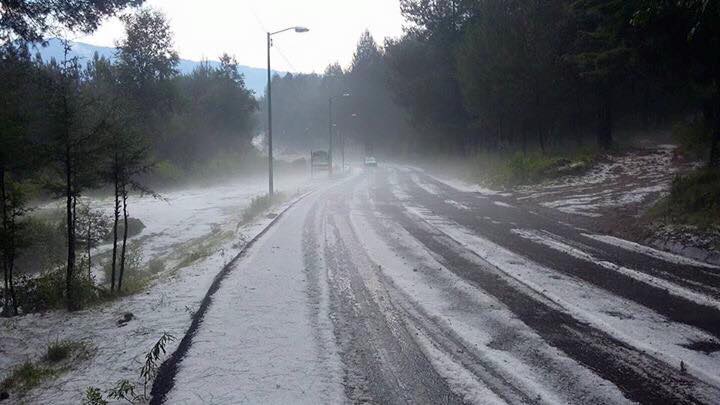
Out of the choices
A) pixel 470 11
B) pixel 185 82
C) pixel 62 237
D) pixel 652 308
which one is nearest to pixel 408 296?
pixel 652 308

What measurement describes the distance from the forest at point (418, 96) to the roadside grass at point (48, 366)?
9.29ft

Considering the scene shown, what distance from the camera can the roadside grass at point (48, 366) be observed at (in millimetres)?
4746

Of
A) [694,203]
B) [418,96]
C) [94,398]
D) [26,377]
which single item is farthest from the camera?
[418,96]

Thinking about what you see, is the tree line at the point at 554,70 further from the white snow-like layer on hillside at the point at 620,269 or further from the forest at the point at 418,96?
the white snow-like layer on hillside at the point at 620,269

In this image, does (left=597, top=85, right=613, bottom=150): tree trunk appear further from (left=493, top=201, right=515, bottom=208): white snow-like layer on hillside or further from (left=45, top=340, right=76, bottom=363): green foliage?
(left=45, top=340, right=76, bottom=363): green foliage

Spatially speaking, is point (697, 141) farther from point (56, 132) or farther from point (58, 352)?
point (58, 352)

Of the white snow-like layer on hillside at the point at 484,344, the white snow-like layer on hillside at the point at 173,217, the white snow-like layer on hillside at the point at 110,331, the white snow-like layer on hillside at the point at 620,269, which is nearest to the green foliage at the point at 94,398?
the white snow-like layer on hillside at the point at 110,331

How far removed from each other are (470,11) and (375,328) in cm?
4241

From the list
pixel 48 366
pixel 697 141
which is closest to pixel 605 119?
pixel 697 141

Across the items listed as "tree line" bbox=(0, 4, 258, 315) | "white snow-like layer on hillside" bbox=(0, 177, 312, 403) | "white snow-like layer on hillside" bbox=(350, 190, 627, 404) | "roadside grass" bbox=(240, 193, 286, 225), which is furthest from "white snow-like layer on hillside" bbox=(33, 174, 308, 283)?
"white snow-like layer on hillside" bbox=(350, 190, 627, 404)

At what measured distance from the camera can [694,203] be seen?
1023 centimetres

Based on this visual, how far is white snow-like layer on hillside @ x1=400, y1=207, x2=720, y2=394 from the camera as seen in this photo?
452cm

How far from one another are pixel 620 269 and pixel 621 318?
98.8 inches

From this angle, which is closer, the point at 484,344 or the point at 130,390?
the point at 130,390
